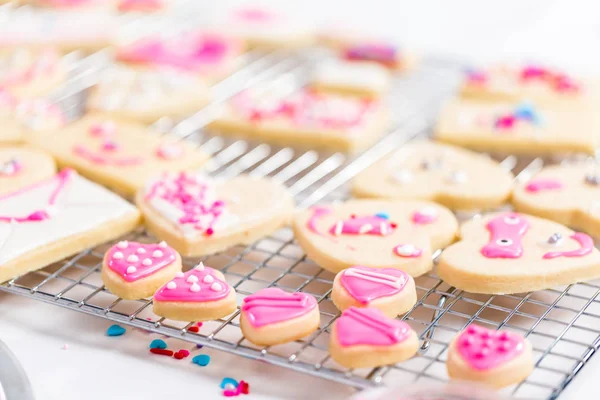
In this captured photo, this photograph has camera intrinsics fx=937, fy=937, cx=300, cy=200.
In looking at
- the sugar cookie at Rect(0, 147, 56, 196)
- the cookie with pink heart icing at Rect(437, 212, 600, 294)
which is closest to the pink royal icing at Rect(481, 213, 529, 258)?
the cookie with pink heart icing at Rect(437, 212, 600, 294)

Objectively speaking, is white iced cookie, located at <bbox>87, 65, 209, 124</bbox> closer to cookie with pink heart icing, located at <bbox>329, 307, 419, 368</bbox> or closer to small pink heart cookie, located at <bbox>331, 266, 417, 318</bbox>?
small pink heart cookie, located at <bbox>331, 266, 417, 318</bbox>

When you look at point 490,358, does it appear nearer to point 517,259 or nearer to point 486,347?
point 486,347

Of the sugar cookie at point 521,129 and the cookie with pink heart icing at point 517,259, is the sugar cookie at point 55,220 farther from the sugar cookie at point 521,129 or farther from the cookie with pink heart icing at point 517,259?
the sugar cookie at point 521,129

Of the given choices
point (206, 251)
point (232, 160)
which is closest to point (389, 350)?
point (206, 251)

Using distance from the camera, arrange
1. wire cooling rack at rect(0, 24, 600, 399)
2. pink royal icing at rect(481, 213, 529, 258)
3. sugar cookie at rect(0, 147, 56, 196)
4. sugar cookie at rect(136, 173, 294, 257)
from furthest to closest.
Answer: sugar cookie at rect(0, 147, 56, 196), sugar cookie at rect(136, 173, 294, 257), pink royal icing at rect(481, 213, 529, 258), wire cooling rack at rect(0, 24, 600, 399)

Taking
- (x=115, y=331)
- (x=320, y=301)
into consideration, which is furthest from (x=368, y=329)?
(x=115, y=331)

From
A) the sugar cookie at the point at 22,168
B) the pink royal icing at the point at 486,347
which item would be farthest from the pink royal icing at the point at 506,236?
the sugar cookie at the point at 22,168

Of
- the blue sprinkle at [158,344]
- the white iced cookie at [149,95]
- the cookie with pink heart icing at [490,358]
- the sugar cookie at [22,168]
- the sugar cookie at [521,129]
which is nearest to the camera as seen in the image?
the cookie with pink heart icing at [490,358]
